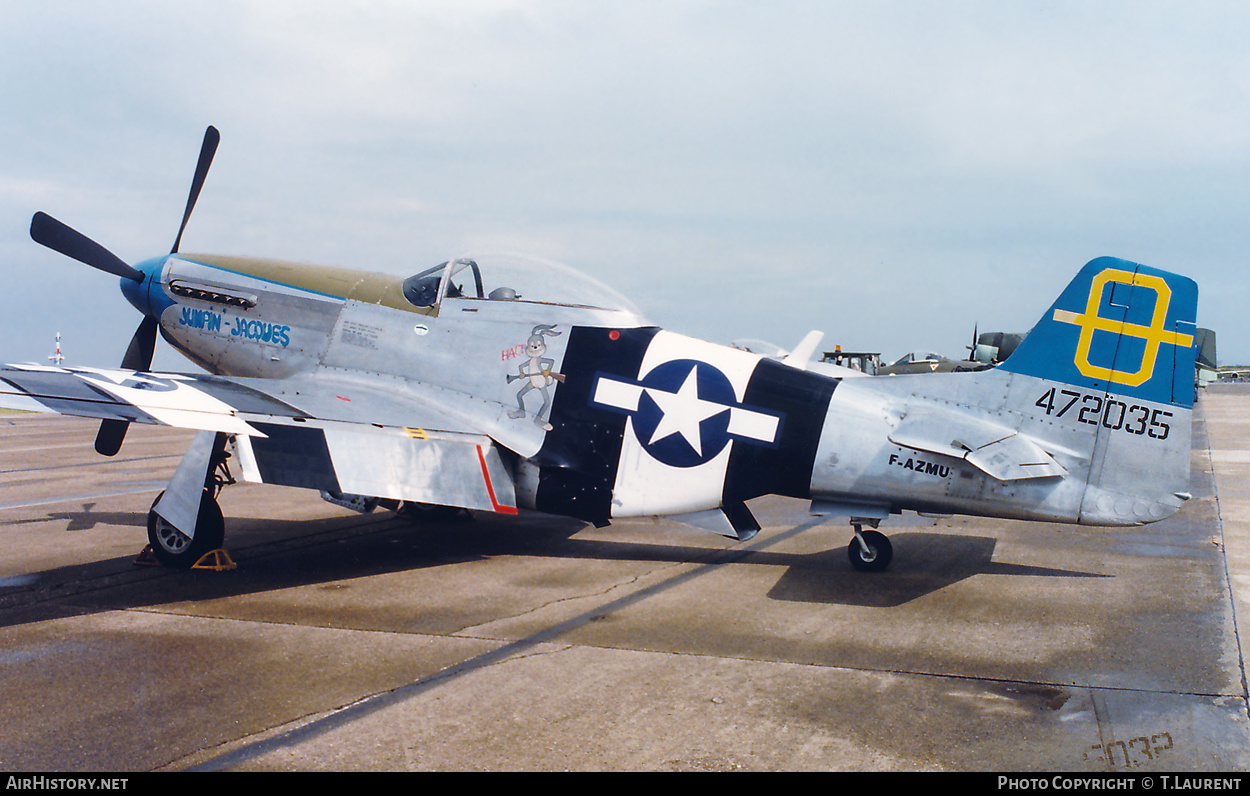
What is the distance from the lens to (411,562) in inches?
334

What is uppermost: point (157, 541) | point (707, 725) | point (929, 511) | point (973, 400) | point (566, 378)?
point (973, 400)

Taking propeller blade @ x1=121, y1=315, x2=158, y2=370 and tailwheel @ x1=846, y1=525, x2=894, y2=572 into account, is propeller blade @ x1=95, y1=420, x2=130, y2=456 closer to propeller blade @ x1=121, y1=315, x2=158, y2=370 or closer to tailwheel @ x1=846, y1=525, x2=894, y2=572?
propeller blade @ x1=121, y1=315, x2=158, y2=370

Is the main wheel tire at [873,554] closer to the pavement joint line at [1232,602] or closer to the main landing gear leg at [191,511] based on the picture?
the pavement joint line at [1232,602]

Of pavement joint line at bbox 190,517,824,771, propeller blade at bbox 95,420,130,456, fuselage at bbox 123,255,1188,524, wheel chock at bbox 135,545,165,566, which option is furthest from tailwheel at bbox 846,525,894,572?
propeller blade at bbox 95,420,130,456

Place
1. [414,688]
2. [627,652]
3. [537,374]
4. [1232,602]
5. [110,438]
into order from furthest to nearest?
[110,438]
[537,374]
[1232,602]
[627,652]
[414,688]

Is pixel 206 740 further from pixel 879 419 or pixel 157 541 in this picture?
pixel 879 419

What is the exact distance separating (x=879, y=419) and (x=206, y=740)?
5.51 metres

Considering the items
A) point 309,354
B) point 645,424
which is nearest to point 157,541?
point 309,354

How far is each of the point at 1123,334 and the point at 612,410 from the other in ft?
14.1

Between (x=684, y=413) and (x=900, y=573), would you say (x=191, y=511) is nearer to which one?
(x=684, y=413)

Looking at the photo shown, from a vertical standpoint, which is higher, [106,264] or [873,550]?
[106,264]

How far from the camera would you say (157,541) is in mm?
7918

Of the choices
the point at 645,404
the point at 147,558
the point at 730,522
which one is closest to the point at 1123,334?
the point at 730,522

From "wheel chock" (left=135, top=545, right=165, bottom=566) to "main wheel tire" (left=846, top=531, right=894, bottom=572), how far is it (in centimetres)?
657
